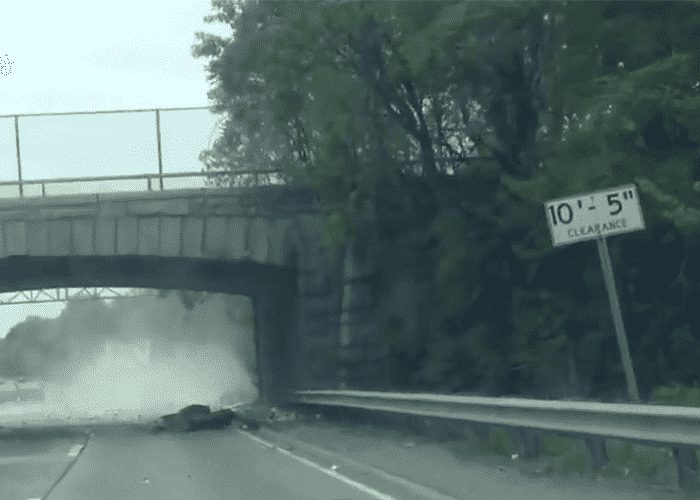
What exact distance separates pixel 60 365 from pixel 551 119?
115 meters

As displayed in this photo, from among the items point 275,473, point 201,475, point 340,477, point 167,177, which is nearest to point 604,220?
point 340,477

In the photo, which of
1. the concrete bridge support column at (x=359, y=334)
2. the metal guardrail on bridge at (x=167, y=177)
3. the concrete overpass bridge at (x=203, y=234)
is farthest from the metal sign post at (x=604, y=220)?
the metal guardrail on bridge at (x=167, y=177)

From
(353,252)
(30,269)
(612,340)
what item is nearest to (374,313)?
(353,252)

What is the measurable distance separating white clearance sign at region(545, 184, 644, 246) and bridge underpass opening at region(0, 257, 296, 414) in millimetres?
28189

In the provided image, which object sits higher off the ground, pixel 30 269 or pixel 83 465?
pixel 30 269

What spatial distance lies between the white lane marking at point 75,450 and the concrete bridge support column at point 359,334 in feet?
34.4

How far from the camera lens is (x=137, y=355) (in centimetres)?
13025

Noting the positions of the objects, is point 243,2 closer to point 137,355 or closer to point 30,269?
point 30,269

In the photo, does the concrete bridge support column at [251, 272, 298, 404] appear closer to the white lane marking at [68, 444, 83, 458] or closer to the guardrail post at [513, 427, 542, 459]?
the white lane marking at [68, 444, 83, 458]

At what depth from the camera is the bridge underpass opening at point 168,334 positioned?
49656 millimetres

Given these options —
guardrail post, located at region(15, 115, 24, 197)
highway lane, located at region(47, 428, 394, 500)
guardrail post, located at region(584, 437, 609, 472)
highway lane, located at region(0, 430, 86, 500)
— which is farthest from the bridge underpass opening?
guardrail post, located at region(584, 437, 609, 472)

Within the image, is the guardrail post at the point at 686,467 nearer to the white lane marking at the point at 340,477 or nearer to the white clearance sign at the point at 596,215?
the white lane marking at the point at 340,477

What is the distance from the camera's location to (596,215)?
17.2 meters

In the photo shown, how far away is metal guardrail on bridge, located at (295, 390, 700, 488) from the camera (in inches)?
521
